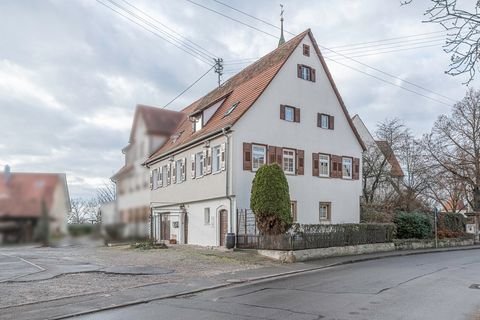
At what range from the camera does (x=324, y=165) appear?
106ft

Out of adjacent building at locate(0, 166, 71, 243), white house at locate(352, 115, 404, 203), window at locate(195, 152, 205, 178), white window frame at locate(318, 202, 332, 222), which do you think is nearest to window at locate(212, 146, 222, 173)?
window at locate(195, 152, 205, 178)

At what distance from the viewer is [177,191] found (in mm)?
→ 34969

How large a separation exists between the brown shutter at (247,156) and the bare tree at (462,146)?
85.9 ft

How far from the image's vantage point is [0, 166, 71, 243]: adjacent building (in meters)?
2.14

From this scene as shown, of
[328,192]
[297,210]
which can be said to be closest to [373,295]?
[297,210]

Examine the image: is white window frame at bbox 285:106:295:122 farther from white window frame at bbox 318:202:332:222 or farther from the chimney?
the chimney

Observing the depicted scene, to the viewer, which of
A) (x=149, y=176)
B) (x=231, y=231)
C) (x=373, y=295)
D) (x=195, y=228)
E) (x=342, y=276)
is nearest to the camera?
(x=149, y=176)

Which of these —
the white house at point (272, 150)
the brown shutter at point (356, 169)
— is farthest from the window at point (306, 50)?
the brown shutter at point (356, 169)

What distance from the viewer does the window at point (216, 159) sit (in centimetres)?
2900

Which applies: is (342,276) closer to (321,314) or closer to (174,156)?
(321,314)

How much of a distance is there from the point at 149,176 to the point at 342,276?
1271 centimetres

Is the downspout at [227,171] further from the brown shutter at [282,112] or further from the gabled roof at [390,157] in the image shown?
the gabled roof at [390,157]

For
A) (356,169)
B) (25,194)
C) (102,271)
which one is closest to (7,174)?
(25,194)

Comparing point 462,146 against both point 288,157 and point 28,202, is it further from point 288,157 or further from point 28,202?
point 28,202
